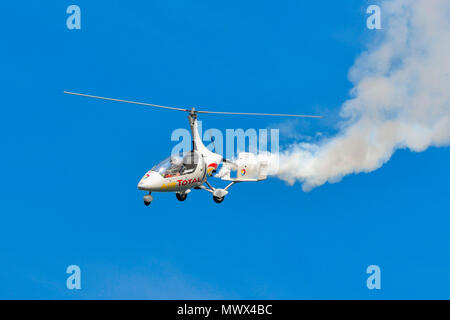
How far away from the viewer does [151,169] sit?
55031 millimetres

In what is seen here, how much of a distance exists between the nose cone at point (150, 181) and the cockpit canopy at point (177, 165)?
46 centimetres

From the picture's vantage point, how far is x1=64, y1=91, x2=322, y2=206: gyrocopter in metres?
54.6

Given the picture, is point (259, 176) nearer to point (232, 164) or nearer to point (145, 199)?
point (232, 164)

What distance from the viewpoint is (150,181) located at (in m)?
54.0

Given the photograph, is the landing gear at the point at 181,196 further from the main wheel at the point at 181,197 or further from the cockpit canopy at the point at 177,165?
the cockpit canopy at the point at 177,165

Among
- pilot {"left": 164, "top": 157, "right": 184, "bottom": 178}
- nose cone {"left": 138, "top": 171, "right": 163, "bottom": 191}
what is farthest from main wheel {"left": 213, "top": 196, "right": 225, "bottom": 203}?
nose cone {"left": 138, "top": 171, "right": 163, "bottom": 191}

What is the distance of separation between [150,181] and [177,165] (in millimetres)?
3009

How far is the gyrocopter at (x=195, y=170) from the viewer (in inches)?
2148

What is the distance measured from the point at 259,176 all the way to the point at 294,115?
22.9 ft

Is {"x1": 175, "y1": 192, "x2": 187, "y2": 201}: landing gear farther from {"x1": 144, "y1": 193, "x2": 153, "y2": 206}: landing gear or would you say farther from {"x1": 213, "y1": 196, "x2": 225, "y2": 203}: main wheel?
{"x1": 144, "y1": 193, "x2": 153, "y2": 206}: landing gear
